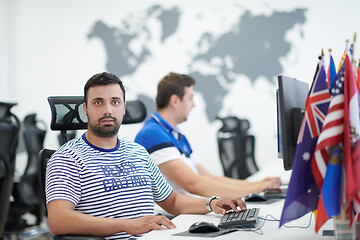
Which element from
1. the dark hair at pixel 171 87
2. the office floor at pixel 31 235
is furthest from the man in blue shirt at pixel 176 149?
the office floor at pixel 31 235

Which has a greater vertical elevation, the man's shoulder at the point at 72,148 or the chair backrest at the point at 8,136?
the man's shoulder at the point at 72,148

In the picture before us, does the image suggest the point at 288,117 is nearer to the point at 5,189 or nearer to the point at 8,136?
the point at 5,189

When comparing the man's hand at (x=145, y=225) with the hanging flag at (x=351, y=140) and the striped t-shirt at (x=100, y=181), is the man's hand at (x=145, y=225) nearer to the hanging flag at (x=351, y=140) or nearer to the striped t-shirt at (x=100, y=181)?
the striped t-shirt at (x=100, y=181)

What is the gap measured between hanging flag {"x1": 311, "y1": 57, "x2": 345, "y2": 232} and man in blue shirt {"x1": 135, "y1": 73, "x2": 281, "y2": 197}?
1080 millimetres

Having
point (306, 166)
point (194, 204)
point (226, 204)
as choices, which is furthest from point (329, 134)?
point (194, 204)

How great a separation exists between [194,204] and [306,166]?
681 mm

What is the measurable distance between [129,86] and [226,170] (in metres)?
1.97

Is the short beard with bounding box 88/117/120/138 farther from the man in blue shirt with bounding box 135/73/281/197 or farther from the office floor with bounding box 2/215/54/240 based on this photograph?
the office floor with bounding box 2/215/54/240

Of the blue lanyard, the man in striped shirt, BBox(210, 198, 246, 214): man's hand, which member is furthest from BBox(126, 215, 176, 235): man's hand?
the blue lanyard

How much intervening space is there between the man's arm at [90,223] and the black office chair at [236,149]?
2.40 m

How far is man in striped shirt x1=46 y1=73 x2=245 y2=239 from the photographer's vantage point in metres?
1.57

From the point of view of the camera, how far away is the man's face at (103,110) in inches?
69.4

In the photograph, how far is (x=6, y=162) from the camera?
271cm

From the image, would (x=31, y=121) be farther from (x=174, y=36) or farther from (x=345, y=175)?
(x=345, y=175)
